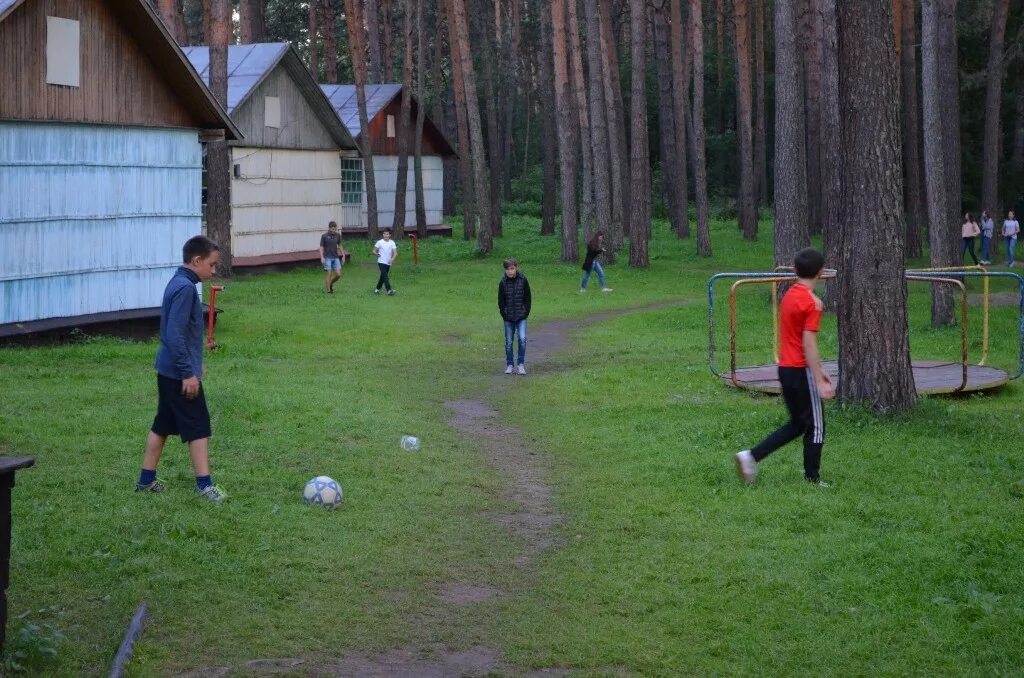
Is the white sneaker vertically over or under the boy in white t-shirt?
under

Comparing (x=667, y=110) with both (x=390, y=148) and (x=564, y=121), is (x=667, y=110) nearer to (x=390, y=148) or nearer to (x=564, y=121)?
(x=390, y=148)

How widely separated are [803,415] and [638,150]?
26.7m

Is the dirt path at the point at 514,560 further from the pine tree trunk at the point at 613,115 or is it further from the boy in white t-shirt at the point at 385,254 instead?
the pine tree trunk at the point at 613,115

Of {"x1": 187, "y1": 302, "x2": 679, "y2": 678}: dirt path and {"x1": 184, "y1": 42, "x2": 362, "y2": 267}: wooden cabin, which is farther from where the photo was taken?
{"x1": 184, "y1": 42, "x2": 362, "y2": 267}: wooden cabin

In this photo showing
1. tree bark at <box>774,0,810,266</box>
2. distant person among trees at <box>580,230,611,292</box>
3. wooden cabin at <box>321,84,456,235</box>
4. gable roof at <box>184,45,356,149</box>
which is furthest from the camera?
wooden cabin at <box>321,84,456,235</box>

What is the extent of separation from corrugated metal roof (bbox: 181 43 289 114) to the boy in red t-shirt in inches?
1080

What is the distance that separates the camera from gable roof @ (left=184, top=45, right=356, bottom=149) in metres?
36.0

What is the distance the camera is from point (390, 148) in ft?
170

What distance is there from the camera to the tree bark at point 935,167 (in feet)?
69.8

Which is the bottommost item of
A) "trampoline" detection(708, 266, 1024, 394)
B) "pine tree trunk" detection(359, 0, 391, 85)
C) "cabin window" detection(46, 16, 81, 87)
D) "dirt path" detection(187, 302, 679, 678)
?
"dirt path" detection(187, 302, 679, 678)

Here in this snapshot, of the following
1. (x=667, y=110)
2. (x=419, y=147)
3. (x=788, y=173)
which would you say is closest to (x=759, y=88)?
(x=667, y=110)

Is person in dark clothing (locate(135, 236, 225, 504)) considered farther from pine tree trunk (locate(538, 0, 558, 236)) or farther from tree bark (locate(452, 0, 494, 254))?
pine tree trunk (locate(538, 0, 558, 236))

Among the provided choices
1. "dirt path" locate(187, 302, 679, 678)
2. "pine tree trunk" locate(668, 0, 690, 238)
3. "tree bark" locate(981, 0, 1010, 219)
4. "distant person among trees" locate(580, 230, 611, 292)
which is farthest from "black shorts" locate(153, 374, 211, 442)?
"pine tree trunk" locate(668, 0, 690, 238)

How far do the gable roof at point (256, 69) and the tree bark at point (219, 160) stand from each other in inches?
108
